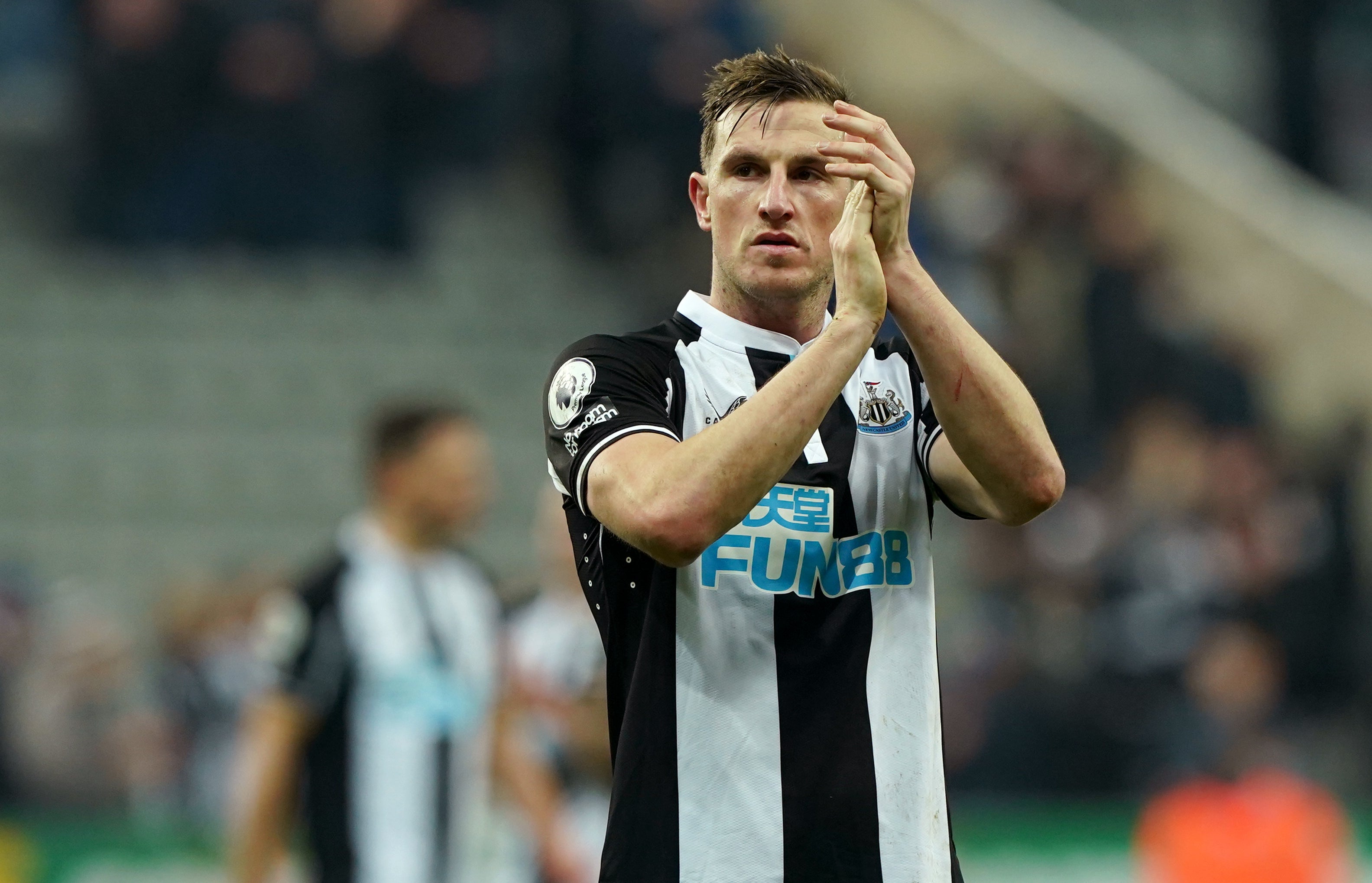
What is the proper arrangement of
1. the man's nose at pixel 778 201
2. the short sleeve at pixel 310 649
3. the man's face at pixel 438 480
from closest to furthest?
the man's nose at pixel 778 201 < the short sleeve at pixel 310 649 < the man's face at pixel 438 480

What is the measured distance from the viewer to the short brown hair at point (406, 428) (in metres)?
7.06

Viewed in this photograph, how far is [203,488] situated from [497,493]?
6.63 feet

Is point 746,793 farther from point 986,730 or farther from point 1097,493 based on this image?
point 1097,493

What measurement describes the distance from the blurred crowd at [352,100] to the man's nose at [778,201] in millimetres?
9018

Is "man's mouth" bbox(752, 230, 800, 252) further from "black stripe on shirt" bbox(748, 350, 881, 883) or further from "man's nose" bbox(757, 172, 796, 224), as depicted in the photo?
"black stripe on shirt" bbox(748, 350, 881, 883)

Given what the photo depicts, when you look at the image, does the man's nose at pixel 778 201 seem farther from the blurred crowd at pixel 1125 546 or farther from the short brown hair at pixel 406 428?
the blurred crowd at pixel 1125 546

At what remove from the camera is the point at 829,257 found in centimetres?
357

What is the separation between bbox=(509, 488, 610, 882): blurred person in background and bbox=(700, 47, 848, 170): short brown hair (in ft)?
15.0

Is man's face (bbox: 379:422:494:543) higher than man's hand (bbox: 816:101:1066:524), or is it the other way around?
man's face (bbox: 379:422:494:543)

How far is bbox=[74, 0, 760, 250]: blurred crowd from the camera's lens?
12.1 meters

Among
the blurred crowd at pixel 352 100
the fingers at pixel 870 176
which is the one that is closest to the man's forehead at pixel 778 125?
the fingers at pixel 870 176

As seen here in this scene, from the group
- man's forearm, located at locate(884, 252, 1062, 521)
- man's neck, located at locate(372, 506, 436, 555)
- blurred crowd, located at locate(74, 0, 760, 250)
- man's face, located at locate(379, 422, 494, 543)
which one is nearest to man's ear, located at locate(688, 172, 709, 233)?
man's forearm, located at locate(884, 252, 1062, 521)

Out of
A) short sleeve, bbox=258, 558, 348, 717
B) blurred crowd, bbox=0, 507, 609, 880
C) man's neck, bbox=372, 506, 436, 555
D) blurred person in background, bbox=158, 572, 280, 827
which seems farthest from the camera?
blurred person in background, bbox=158, 572, 280, 827

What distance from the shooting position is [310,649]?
265 inches
